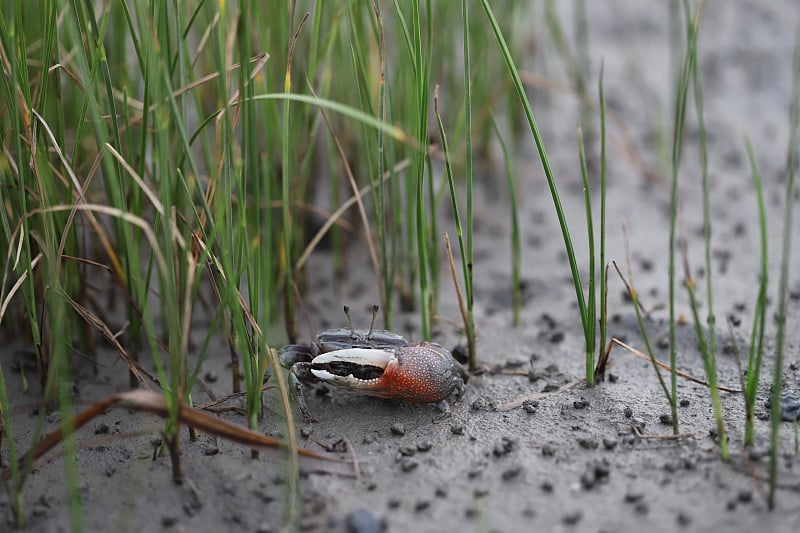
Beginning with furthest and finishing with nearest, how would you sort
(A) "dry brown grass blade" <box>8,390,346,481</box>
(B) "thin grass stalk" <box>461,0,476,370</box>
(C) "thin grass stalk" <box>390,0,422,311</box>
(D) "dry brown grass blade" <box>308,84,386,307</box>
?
(C) "thin grass stalk" <box>390,0,422,311</box>, (D) "dry brown grass blade" <box>308,84,386,307</box>, (B) "thin grass stalk" <box>461,0,476,370</box>, (A) "dry brown grass blade" <box>8,390,346,481</box>

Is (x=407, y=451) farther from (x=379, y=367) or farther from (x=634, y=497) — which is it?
(x=634, y=497)

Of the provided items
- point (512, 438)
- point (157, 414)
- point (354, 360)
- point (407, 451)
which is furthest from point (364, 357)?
point (157, 414)

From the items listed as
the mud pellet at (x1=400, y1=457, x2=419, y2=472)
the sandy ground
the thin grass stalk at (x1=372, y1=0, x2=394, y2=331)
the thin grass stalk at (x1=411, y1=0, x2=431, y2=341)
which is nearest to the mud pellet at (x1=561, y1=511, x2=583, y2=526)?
the sandy ground

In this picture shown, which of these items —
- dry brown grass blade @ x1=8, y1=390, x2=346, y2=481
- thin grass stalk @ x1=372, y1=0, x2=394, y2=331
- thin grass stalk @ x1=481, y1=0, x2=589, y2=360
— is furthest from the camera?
thin grass stalk @ x1=372, y1=0, x2=394, y2=331

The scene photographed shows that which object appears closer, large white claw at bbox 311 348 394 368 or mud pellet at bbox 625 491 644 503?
mud pellet at bbox 625 491 644 503

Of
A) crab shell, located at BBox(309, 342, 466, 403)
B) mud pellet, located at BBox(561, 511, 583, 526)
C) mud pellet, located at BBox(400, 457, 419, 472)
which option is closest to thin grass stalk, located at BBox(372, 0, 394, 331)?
crab shell, located at BBox(309, 342, 466, 403)

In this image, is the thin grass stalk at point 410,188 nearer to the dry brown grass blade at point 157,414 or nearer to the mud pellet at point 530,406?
the mud pellet at point 530,406

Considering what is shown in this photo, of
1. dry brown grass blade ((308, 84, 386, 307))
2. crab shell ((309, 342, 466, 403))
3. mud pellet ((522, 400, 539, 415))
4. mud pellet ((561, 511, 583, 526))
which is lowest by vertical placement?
mud pellet ((561, 511, 583, 526))

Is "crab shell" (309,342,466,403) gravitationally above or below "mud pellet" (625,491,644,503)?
above

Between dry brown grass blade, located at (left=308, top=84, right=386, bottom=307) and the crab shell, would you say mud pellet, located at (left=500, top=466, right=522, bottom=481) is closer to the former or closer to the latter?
the crab shell
